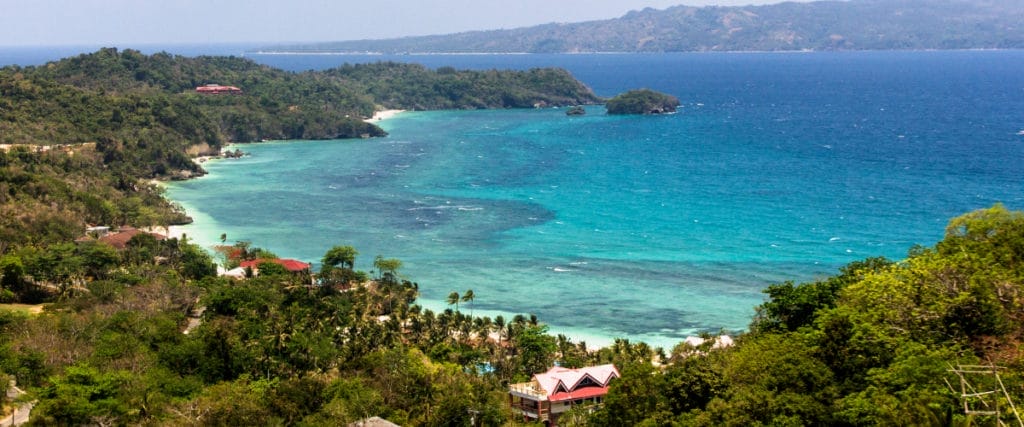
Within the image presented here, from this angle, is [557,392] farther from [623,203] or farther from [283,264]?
[623,203]

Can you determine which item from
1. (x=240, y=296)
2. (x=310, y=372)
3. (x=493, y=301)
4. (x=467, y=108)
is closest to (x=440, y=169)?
(x=493, y=301)

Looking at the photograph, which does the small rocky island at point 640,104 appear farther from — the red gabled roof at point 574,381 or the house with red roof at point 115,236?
the red gabled roof at point 574,381

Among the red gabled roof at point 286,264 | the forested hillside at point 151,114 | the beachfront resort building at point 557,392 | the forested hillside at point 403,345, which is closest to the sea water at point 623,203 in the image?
the red gabled roof at point 286,264

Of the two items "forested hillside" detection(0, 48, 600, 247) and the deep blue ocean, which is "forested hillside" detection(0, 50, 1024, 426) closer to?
"forested hillside" detection(0, 48, 600, 247)

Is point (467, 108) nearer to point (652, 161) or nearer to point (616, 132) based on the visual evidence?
point (616, 132)

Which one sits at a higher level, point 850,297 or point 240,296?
point 850,297

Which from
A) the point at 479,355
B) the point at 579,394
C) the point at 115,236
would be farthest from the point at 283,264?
the point at 579,394
